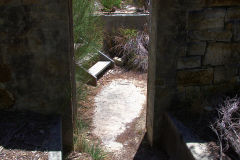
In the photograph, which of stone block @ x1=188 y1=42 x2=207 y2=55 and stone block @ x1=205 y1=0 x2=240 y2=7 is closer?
stone block @ x1=205 y1=0 x2=240 y2=7

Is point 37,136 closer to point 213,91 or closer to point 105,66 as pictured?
point 213,91

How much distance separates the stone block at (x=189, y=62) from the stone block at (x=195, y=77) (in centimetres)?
6

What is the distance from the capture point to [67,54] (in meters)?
3.35

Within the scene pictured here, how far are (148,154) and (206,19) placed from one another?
1.78 metres

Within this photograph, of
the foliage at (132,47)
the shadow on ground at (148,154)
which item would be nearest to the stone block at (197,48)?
the shadow on ground at (148,154)

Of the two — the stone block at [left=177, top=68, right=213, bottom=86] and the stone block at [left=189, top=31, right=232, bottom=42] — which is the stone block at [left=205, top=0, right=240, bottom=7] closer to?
the stone block at [left=189, top=31, right=232, bottom=42]

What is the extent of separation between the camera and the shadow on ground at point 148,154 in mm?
3861

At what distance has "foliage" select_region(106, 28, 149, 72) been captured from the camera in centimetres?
682

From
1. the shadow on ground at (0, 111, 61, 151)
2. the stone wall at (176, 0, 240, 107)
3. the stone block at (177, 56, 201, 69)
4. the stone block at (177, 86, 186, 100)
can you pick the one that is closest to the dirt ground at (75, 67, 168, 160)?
the stone block at (177, 86, 186, 100)

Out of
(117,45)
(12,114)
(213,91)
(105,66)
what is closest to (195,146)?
(213,91)

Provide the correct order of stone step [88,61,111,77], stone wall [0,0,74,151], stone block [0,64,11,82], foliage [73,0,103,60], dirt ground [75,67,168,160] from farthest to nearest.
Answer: stone step [88,61,111,77] → foliage [73,0,103,60] → dirt ground [75,67,168,160] → stone block [0,64,11,82] → stone wall [0,0,74,151]

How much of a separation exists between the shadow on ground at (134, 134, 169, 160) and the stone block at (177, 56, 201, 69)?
43.9 inches

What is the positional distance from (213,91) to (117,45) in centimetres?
376

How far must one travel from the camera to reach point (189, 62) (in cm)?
358
